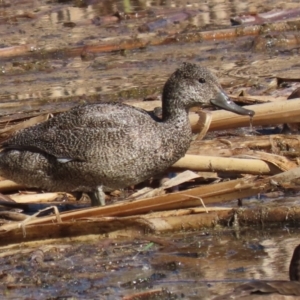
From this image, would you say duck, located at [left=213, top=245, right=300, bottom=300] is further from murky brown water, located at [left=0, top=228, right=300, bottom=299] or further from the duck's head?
the duck's head

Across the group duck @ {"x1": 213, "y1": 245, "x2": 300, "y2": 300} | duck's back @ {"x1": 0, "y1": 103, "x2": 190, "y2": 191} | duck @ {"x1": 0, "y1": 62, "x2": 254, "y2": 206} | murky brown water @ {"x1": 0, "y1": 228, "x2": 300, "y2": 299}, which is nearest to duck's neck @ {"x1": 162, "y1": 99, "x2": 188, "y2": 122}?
duck @ {"x1": 0, "y1": 62, "x2": 254, "y2": 206}

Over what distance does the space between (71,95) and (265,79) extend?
5.88 ft

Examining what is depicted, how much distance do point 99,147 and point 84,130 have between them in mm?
150

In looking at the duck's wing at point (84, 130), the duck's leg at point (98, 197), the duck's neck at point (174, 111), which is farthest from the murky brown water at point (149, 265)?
the duck's neck at point (174, 111)

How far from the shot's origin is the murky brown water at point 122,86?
5.66 meters

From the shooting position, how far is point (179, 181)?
7.19 m

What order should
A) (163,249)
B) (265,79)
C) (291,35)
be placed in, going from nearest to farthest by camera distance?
(163,249)
(265,79)
(291,35)

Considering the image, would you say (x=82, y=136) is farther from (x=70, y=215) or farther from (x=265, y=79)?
(x=265, y=79)

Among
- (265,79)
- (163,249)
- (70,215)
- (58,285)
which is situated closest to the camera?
(58,285)

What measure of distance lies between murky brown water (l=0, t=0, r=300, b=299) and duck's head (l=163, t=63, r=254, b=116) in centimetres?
132

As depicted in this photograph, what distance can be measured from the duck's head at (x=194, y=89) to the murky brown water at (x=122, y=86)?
1322 millimetres

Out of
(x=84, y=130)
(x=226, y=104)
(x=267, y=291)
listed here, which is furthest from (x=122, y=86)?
(x=267, y=291)

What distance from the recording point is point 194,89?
7.43 meters

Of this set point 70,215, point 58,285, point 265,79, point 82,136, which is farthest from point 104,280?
point 265,79
